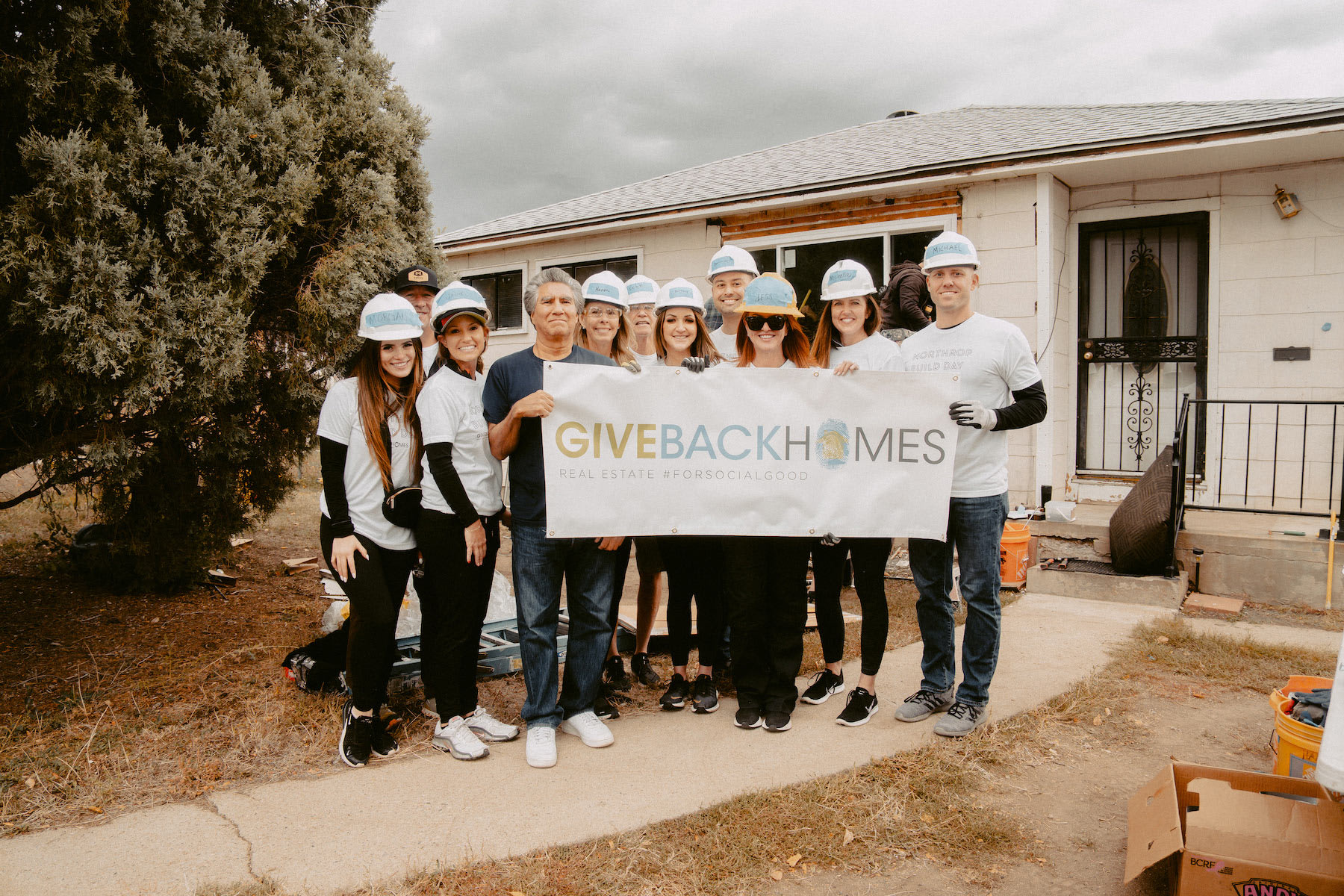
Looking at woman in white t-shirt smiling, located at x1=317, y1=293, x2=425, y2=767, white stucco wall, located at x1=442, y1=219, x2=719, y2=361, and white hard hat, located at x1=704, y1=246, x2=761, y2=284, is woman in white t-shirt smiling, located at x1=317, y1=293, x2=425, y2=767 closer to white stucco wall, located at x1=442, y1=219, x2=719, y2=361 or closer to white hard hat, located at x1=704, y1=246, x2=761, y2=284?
white hard hat, located at x1=704, y1=246, x2=761, y2=284

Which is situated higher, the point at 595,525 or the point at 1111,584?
the point at 595,525

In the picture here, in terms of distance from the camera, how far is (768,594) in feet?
13.1

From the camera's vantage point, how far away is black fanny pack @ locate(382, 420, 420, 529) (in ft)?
11.5

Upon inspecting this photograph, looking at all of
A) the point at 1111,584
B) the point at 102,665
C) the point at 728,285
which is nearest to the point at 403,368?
the point at 728,285

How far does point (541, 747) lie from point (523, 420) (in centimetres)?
146

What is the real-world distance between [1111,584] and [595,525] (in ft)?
15.8

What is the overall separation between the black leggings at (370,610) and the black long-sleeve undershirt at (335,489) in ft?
0.17

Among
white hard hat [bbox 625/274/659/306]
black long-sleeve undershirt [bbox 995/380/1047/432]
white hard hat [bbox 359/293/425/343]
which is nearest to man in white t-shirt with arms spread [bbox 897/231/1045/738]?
black long-sleeve undershirt [bbox 995/380/1047/432]

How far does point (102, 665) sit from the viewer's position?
461 centimetres

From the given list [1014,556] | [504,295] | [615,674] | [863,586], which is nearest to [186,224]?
[615,674]

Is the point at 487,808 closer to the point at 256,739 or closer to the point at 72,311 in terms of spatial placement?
the point at 256,739

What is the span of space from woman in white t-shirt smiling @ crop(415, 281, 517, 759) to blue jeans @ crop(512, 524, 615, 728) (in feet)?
0.64

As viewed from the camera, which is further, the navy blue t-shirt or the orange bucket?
the orange bucket

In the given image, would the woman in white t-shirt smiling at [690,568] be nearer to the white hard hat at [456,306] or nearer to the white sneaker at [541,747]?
the white sneaker at [541,747]
